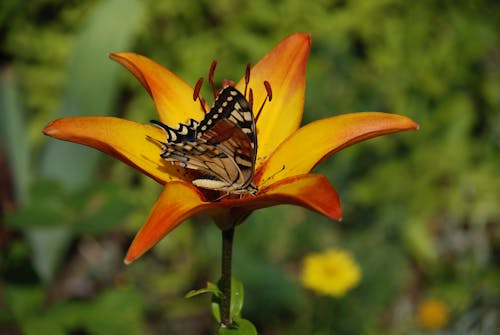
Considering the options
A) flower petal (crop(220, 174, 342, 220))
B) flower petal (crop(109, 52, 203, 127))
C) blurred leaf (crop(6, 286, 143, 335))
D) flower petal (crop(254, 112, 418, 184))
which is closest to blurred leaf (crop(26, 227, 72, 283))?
blurred leaf (crop(6, 286, 143, 335))

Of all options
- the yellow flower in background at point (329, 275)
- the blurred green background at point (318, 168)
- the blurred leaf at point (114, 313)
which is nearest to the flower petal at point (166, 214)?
the blurred leaf at point (114, 313)

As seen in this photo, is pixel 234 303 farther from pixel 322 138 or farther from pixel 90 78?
pixel 90 78

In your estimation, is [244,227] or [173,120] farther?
[244,227]

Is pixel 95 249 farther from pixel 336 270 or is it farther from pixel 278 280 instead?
pixel 336 270

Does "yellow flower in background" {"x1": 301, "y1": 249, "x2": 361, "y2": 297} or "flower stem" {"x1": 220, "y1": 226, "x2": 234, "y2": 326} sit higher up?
"flower stem" {"x1": 220, "y1": 226, "x2": 234, "y2": 326}

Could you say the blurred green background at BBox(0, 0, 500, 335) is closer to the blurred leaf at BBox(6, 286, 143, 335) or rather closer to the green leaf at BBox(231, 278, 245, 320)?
the blurred leaf at BBox(6, 286, 143, 335)

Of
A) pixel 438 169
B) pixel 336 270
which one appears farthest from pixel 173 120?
pixel 438 169
